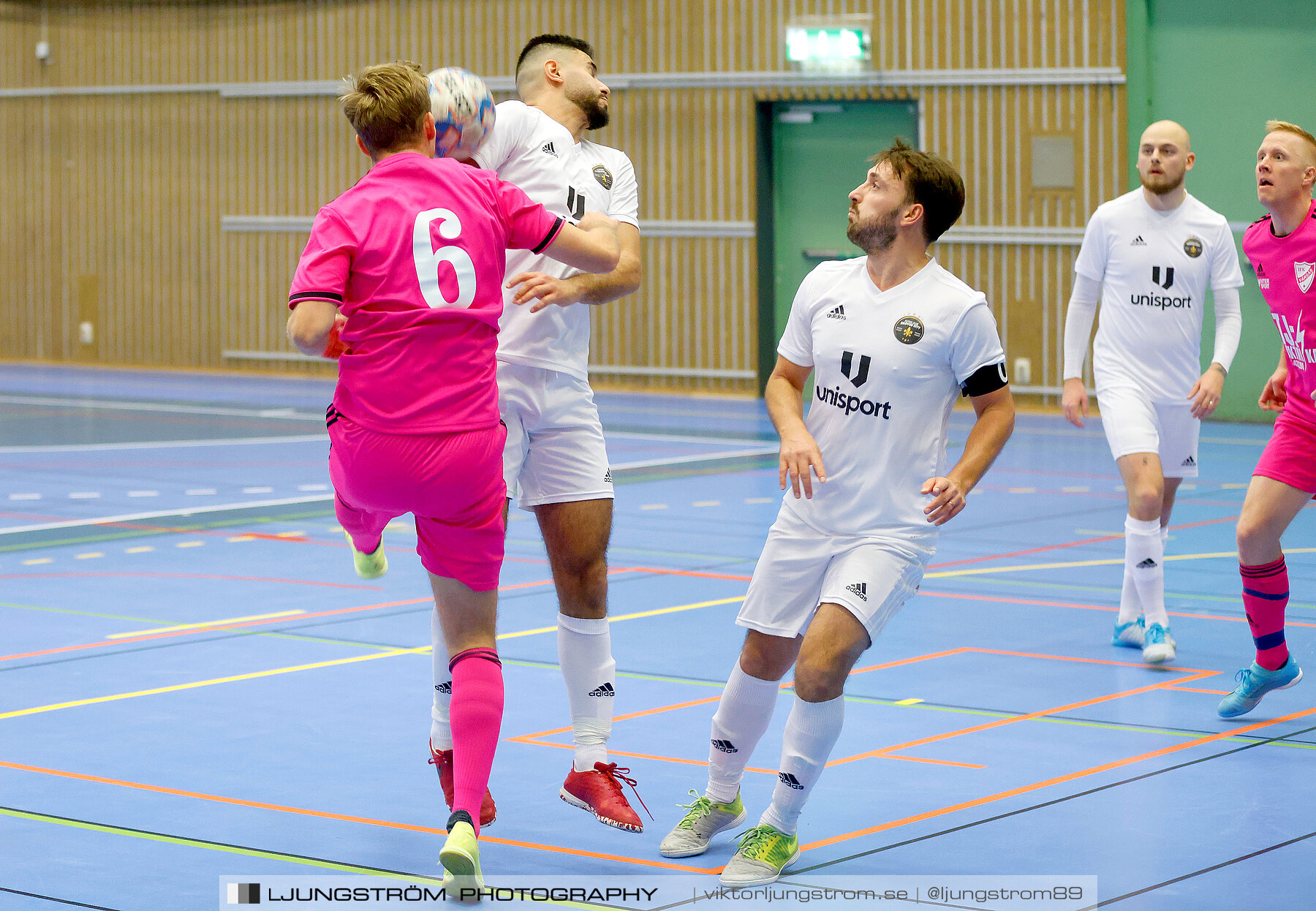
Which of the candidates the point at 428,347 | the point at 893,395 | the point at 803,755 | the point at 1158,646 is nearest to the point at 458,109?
the point at 428,347

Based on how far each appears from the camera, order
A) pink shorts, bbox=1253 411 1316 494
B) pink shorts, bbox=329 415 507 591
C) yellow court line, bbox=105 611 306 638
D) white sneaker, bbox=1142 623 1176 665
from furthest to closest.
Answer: yellow court line, bbox=105 611 306 638 < white sneaker, bbox=1142 623 1176 665 < pink shorts, bbox=1253 411 1316 494 < pink shorts, bbox=329 415 507 591

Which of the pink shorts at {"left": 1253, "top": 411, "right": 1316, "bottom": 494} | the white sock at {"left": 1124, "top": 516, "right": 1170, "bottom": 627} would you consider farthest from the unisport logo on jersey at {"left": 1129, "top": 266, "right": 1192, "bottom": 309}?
the pink shorts at {"left": 1253, "top": 411, "right": 1316, "bottom": 494}

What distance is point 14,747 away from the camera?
568 cm

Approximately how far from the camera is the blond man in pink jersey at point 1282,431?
6102 mm

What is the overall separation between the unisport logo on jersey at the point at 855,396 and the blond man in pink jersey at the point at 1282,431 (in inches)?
87.5

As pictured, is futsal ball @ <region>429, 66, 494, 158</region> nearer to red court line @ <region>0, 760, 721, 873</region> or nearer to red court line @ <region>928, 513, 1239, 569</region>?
red court line @ <region>0, 760, 721, 873</region>

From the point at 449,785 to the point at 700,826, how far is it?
2.44ft

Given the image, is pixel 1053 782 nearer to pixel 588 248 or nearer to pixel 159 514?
pixel 588 248

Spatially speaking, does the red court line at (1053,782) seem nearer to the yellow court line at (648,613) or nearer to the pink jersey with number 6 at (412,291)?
the pink jersey with number 6 at (412,291)

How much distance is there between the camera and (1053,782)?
5.30 metres

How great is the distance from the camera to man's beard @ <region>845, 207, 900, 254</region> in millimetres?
4609

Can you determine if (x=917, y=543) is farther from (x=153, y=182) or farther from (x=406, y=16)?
(x=153, y=182)

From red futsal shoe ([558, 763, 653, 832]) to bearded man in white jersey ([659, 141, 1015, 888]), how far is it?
208 mm

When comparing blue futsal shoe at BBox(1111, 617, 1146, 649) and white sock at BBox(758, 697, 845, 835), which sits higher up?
white sock at BBox(758, 697, 845, 835)
